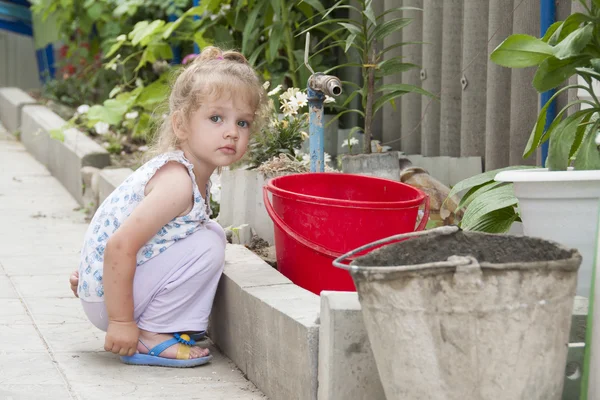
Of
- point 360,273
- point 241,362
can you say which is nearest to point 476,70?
point 241,362

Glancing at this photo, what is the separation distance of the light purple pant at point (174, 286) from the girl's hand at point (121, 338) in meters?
0.08

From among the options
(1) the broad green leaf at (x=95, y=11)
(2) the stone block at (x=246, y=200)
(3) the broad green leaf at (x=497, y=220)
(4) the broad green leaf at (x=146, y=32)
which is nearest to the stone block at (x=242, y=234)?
(2) the stone block at (x=246, y=200)

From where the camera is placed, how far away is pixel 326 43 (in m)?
5.23

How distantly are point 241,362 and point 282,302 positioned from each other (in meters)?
0.39

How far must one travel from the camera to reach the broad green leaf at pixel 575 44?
7.91ft

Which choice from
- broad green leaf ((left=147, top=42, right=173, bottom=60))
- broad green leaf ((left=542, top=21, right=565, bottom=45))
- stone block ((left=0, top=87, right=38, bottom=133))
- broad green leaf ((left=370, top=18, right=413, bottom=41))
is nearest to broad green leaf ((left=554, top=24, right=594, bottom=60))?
broad green leaf ((left=542, top=21, right=565, bottom=45))

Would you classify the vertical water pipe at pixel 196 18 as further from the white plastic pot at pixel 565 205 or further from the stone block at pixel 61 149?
the white plastic pot at pixel 565 205

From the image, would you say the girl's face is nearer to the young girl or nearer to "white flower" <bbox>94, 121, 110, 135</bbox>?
the young girl

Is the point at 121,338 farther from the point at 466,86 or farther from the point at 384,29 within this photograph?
the point at 466,86

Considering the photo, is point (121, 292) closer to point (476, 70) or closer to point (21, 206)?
point (476, 70)

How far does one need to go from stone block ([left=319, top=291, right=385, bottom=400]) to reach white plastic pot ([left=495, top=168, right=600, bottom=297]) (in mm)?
464

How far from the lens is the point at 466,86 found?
4215 mm

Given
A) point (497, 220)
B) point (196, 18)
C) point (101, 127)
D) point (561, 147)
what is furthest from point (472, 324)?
point (101, 127)

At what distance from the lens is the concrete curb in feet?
18.9
